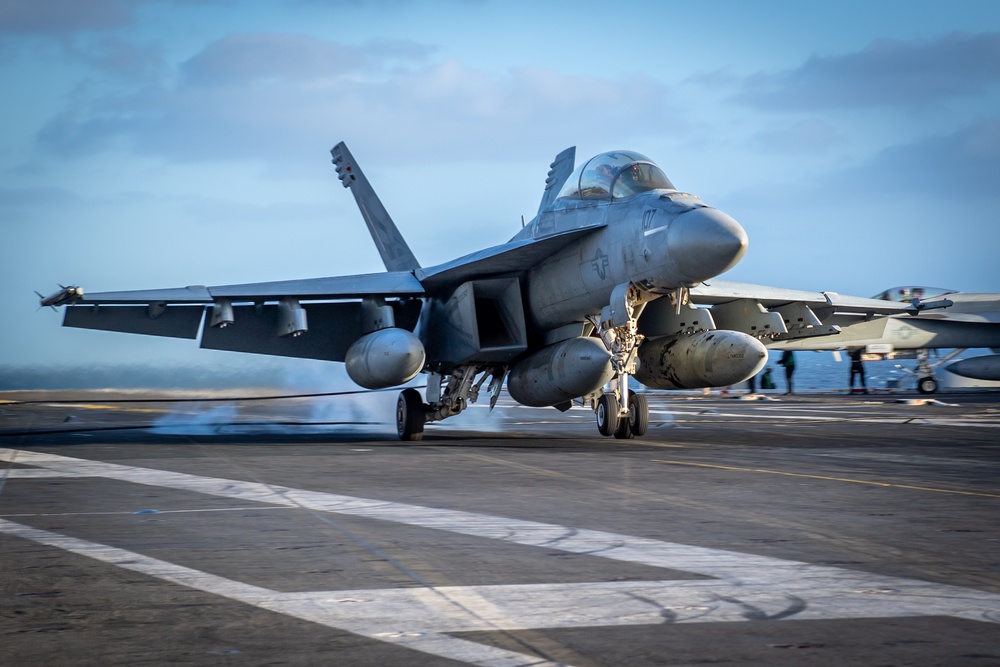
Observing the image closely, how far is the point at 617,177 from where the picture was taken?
43.9 ft

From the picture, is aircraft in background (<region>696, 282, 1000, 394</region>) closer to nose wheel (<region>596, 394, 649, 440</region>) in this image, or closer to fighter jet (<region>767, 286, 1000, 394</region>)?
fighter jet (<region>767, 286, 1000, 394</region>)

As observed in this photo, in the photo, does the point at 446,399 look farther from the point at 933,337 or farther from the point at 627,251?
the point at 933,337

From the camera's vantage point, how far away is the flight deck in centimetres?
326

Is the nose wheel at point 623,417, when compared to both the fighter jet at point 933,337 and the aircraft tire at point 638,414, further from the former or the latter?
the fighter jet at point 933,337

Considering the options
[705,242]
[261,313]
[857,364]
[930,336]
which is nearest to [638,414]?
[705,242]

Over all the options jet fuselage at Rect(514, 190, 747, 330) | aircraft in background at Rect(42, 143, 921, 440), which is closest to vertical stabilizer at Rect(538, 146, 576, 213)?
aircraft in background at Rect(42, 143, 921, 440)

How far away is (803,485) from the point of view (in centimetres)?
791

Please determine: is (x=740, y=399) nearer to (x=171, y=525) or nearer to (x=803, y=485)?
(x=803, y=485)

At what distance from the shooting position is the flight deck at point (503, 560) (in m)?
3.26

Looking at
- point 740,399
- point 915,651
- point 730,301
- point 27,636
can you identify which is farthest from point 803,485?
point 740,399

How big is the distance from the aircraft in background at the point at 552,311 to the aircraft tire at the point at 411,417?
0.03 metres

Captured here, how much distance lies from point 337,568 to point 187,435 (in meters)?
12.4

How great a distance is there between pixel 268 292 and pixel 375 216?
19.7 ft

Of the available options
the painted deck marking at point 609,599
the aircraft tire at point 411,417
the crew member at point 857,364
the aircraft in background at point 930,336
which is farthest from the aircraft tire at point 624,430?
the crew member at point 857,364
